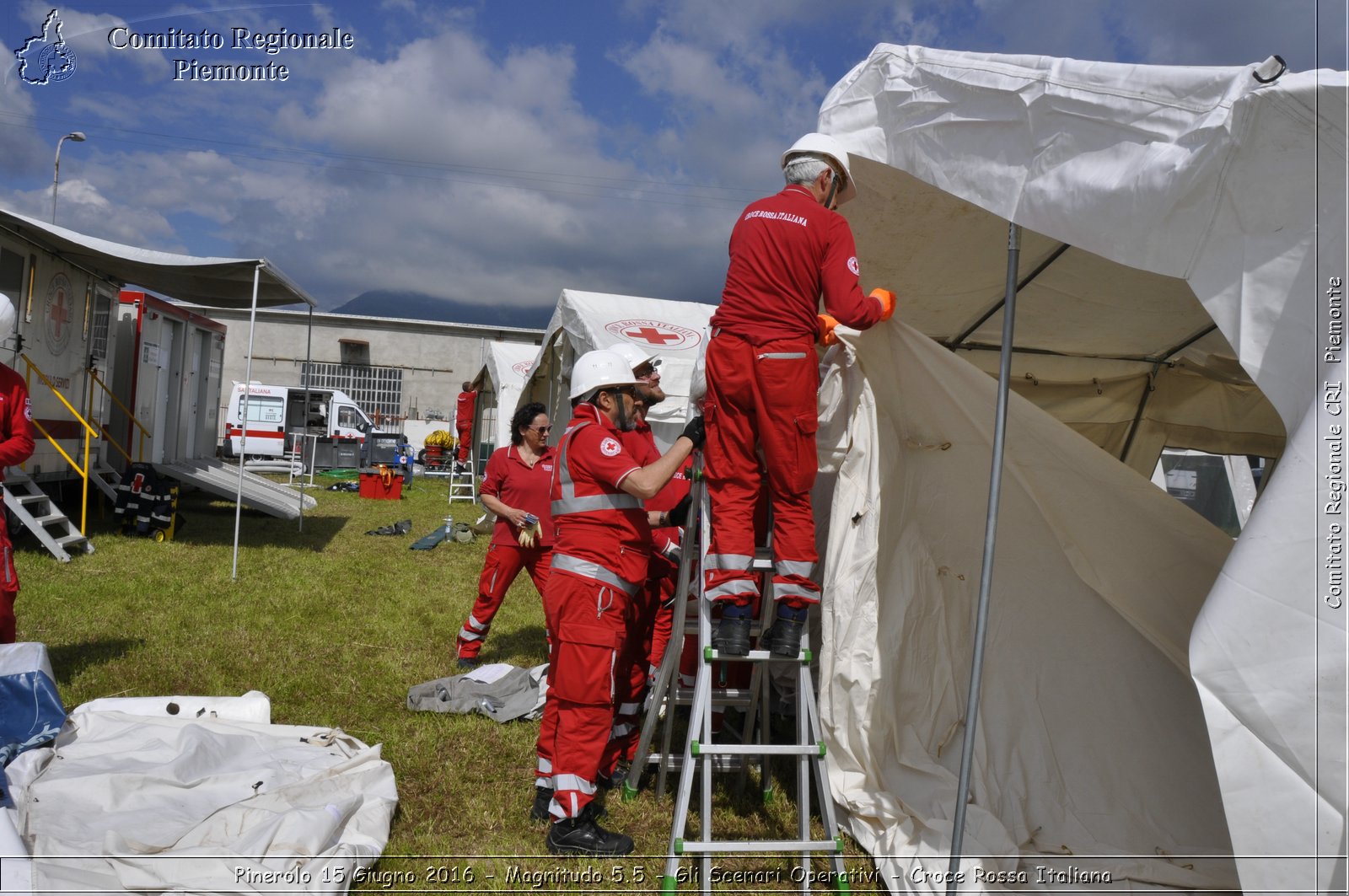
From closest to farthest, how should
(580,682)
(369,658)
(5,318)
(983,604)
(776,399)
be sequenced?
(983,604)
(776,399)
(580,682)
(5,318)
(369,658)

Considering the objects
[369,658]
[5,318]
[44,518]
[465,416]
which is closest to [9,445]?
[5,318]

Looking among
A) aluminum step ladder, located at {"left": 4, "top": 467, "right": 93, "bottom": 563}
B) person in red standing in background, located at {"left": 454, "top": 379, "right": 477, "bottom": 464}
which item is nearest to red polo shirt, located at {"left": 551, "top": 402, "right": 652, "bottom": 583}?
aluminum step ladder, located at {"left": 4, "top": 467, "right": 93, "bottom": 563}

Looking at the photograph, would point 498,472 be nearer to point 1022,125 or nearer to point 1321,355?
point 1022,125

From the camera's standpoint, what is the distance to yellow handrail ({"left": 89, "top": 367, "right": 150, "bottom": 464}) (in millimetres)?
11867

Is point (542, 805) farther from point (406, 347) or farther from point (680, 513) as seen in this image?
point (406, 347)

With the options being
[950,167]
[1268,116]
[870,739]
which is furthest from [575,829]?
[1268,116]

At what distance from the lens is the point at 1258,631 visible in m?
Result: 2.27

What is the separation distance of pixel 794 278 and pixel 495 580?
3673 mm

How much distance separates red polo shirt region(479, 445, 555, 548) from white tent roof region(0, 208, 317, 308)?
408 centimetres

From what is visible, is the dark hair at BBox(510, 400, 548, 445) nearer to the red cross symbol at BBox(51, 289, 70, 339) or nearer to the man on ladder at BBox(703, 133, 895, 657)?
the man on ladder at BBox(703, 133, 895, 657)

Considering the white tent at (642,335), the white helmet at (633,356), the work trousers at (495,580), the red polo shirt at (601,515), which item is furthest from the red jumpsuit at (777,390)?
the white tent at (642,335)

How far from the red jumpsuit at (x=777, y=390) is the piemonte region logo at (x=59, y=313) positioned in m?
10.2

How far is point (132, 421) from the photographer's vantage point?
41.9 feet

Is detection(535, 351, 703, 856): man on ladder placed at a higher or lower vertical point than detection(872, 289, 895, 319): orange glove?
lower
